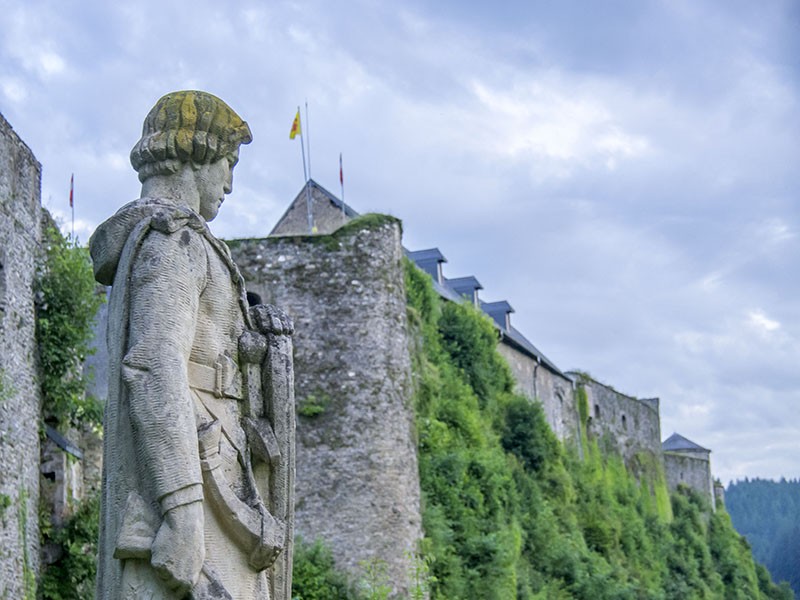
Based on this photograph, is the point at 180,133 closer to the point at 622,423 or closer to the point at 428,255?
the point at 428,255

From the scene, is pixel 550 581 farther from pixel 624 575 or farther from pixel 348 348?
pixel 348 348

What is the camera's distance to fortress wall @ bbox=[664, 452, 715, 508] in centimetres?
5388

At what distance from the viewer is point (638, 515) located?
42500mm

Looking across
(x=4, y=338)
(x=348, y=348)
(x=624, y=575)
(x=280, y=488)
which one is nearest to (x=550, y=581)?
(x=624, y=575)

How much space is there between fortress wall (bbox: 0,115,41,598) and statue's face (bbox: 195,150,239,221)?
457 inches

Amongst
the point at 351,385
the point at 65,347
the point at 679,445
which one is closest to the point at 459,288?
the point at 351,385

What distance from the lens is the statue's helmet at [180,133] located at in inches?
204

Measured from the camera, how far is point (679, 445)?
2822 inches

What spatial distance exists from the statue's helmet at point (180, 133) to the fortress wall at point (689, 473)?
49182mm

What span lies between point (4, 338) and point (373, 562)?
24.7ft

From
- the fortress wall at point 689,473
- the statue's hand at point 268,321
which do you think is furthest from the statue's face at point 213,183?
the fortress wall at point 689,473

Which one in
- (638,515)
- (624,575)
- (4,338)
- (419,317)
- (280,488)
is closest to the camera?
(280,488)

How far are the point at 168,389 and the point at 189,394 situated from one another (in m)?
0.12

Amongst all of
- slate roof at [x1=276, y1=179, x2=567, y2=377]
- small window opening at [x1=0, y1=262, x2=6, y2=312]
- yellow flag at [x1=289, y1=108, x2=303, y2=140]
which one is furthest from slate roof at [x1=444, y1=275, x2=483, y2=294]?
small window opening at [x1=0, y1=262, x2=6, y2=312]
